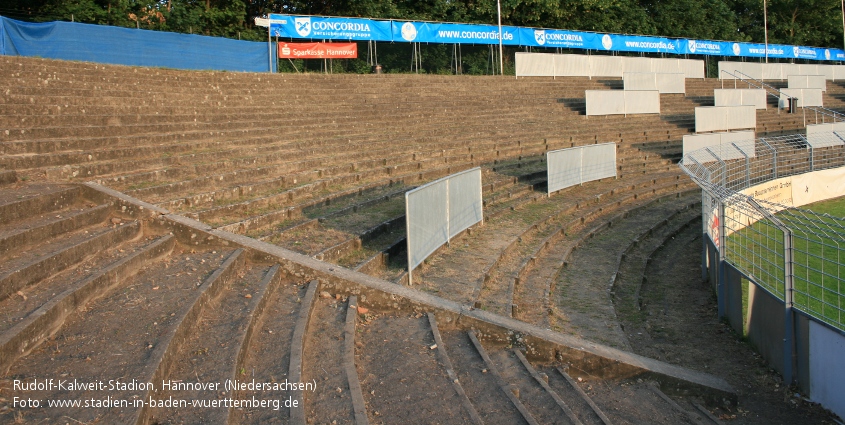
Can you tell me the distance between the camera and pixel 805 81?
3656 cm

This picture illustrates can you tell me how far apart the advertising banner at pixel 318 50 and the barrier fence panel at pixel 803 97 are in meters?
19.3

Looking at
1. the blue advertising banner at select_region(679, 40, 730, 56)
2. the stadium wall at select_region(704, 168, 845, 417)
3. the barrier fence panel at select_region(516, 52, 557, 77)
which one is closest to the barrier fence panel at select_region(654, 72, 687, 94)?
the barrier fence panel at select_region(516, 52, 557, 77)

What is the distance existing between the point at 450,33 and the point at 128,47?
15.8m

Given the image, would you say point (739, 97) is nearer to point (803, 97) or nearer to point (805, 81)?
point (803, 97)

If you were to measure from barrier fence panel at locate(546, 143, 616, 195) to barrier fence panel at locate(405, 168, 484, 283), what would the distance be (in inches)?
161

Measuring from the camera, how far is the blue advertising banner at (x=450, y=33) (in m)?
30.3

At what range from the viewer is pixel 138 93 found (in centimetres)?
1448

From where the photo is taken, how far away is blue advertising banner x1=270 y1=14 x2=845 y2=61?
2697 centimetres

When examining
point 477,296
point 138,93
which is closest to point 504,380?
point 477,296

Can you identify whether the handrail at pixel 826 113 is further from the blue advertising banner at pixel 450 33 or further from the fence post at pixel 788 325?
the fence post at pixel 788 325

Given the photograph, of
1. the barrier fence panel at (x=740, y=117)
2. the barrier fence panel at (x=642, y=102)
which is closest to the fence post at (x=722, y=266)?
the barrier fence panel at (x=642, y=102)

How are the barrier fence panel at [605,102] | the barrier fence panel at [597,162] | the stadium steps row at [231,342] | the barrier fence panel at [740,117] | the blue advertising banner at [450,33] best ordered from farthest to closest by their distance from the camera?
the blue advertising banner at [450,33]
the barrier fence panel at [740,117]
the barrier fence panel at [605,102]
the barrier fence panel at [597,162]
the stadium steps row at [231,342]

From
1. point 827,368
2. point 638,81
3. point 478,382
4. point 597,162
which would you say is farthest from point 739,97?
point 478,382

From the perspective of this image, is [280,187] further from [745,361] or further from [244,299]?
[745,361]
